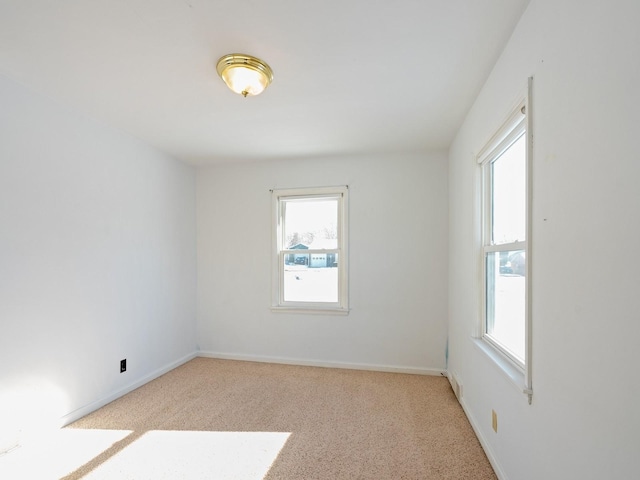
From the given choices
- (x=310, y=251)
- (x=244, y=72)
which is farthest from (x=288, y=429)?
(x=244, y=72)

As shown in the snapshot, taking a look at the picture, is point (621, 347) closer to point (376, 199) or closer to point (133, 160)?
point (376, 199)

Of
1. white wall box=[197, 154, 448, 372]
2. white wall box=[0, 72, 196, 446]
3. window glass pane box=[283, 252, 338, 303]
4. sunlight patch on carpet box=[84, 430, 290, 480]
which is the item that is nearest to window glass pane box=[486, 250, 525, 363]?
white wall box=[197, 154, 448, 372]

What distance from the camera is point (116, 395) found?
288cm

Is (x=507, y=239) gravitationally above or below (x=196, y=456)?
above

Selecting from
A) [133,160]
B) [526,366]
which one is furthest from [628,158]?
[133,160]

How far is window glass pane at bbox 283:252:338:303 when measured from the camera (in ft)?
12.7

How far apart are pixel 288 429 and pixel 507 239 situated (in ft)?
6.68

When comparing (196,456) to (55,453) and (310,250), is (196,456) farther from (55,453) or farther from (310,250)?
(310,250)

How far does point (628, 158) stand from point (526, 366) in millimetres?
1010

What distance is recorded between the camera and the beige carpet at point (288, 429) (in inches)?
76.6

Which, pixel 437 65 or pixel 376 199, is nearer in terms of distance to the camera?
pixel 437 65

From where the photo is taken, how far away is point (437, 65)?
6.48 feet

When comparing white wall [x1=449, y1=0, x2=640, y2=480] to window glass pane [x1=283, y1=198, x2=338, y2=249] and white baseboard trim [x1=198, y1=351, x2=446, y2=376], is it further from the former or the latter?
window glass pane [x1=283, y1=198, x2=338, y2=249]

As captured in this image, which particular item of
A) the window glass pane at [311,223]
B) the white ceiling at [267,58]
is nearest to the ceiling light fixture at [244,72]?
the white ceiling at [267,58]
